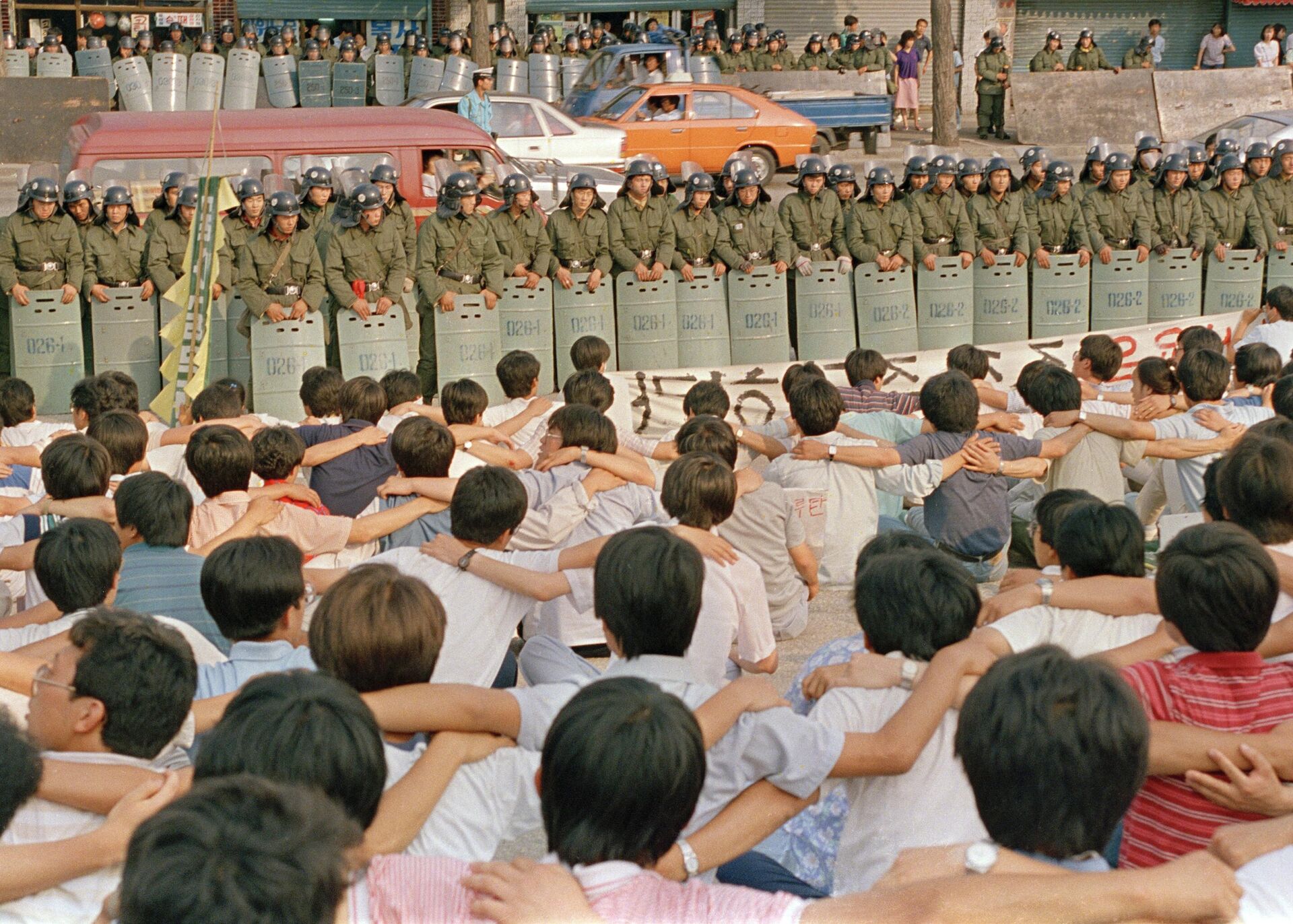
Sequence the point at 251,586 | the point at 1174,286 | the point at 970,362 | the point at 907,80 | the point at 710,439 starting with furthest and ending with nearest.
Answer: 1. the point at 907,80
2. the point at 1174,286
3. the point at 970,362
4. the point at 710,439
5. the point at 251,586

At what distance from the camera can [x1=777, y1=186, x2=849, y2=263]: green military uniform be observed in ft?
42.8

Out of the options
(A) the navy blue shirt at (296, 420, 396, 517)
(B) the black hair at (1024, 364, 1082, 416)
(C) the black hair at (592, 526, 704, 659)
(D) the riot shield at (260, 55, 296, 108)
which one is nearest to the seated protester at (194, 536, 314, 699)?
(C) the black hair at (592, 526, 704, 659)

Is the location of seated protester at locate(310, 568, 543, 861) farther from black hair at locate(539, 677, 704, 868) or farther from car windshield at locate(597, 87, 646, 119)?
car windshield at locate(597, 87, 646, 119)

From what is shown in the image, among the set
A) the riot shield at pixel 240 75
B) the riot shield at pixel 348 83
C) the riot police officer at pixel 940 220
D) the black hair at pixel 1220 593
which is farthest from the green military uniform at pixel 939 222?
the riot shield at pixel 240 75

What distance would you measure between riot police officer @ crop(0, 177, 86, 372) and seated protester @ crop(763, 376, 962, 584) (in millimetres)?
6575

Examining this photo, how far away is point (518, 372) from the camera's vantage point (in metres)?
8.36

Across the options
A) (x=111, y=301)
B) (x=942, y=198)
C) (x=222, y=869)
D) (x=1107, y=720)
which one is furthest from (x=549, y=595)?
(x=942, y=198)

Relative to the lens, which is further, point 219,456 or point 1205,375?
point 1205,375

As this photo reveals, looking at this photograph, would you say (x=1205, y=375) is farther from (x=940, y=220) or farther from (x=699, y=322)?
(x=940, y=220)

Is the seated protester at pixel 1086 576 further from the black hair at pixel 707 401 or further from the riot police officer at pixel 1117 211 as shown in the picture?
the riot police officer at pixel 1117 211

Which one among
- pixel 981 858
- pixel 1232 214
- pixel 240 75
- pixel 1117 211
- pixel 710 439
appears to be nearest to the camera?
pixel 981 858

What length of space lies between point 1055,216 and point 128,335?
297 inches

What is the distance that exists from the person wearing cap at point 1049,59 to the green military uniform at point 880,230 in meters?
16.6

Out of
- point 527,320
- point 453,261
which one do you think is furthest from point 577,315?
point 453,261
